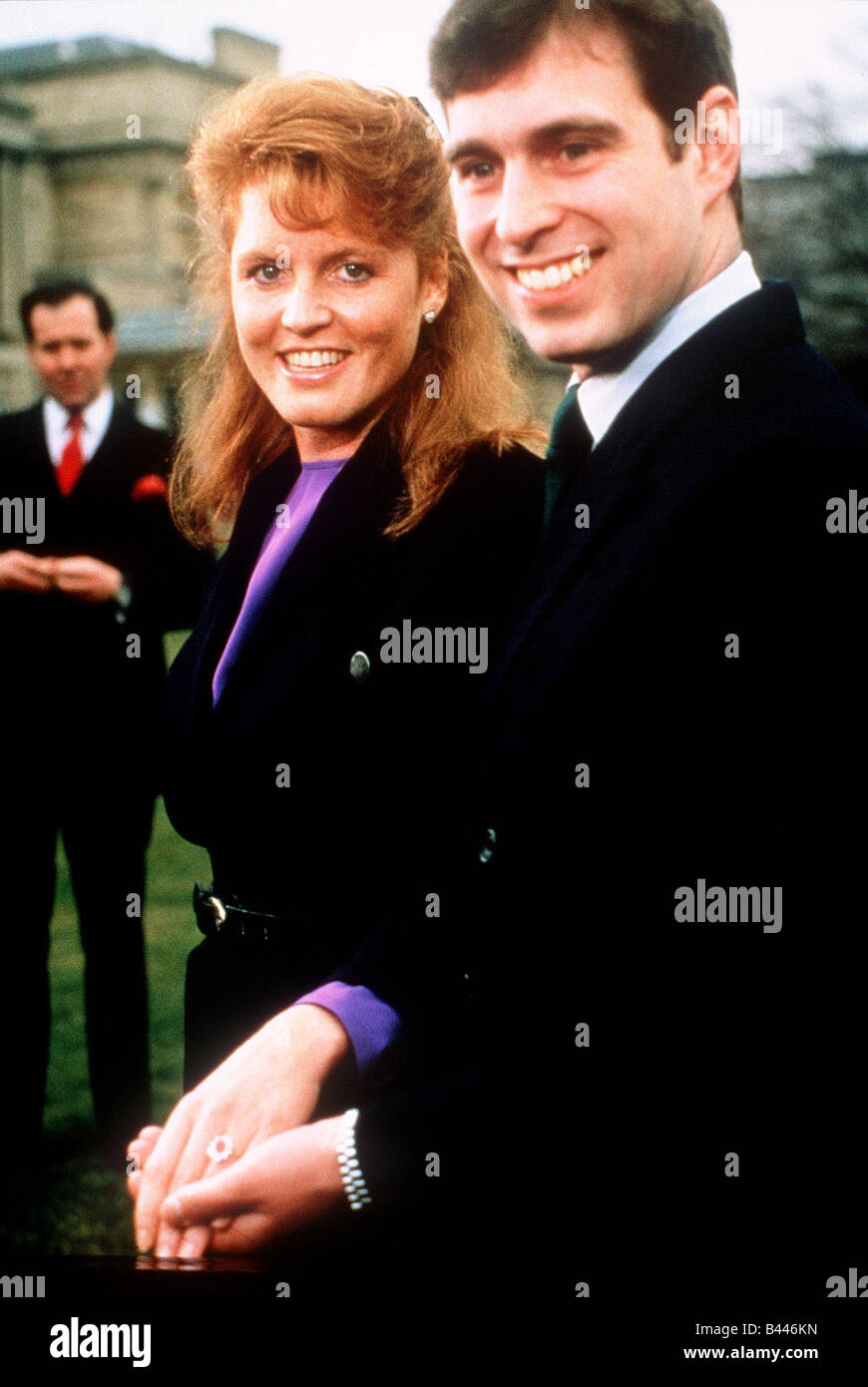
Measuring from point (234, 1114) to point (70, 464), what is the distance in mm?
1235

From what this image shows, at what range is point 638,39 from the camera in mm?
1192

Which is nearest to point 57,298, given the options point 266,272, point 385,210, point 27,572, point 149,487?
point 149,487

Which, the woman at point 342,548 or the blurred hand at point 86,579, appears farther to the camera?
the blurred hand at point 86,579

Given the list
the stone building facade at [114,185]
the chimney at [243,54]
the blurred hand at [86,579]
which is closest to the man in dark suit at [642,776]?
the chimney at [243,54]

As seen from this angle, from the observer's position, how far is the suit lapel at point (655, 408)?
3.80 feet

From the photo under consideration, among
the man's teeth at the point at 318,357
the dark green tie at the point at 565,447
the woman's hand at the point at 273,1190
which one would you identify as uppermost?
the man's teeth at the point at 318,357

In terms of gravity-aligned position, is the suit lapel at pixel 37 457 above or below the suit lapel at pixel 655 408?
above

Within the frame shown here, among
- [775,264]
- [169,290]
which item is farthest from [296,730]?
[169,290]

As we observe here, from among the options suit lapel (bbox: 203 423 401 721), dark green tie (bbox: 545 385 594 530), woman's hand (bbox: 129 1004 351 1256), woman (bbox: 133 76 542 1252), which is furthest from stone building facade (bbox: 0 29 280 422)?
woman's hand (bbox: 129 1004 351 1256)

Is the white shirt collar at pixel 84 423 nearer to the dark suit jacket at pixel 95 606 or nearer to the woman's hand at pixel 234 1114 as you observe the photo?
the dark suit jacket at pixel 95 606

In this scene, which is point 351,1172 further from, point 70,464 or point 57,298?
point 57,298

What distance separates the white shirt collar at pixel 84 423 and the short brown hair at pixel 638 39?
1.09 meters

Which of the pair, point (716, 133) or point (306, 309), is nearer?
point (716, 133)

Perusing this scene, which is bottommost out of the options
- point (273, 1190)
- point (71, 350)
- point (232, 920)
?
point (273, 1190)
